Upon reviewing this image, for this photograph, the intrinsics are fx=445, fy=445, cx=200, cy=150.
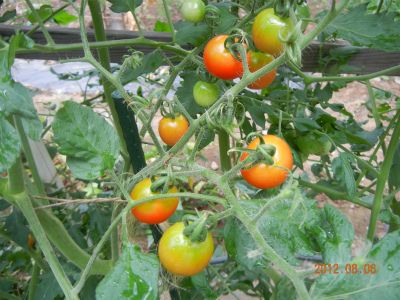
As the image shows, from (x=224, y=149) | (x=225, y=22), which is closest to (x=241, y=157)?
(x=225, y=22)

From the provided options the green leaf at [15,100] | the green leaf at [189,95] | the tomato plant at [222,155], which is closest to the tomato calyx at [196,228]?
the tomato plant at [222,155]

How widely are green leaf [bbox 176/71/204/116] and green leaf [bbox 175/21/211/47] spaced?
8 cm

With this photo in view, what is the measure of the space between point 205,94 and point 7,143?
31cm

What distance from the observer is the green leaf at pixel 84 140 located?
21.6 inches

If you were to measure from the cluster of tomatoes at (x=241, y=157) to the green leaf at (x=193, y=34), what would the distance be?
0.04 m

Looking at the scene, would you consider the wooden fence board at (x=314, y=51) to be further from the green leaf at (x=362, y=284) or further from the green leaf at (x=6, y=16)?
the green leaf at (x=362, y=284)

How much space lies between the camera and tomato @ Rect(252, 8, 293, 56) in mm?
578

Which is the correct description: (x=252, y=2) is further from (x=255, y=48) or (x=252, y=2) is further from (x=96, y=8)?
(x=96, y=8)

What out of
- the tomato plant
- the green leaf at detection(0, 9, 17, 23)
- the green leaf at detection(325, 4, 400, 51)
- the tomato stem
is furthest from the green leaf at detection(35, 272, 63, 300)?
the green leaf at detection(325, 4, 400, 51)

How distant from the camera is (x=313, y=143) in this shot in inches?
32.2

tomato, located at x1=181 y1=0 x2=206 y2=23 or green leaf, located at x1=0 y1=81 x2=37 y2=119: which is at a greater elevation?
tomato, located at x1=181 y1=0 x2=206 y2=23

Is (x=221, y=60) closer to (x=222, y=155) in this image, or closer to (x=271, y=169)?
(x=271, y=169)

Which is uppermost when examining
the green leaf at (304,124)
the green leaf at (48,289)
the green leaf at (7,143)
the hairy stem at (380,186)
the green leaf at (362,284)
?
the green leaf at (7,143)
